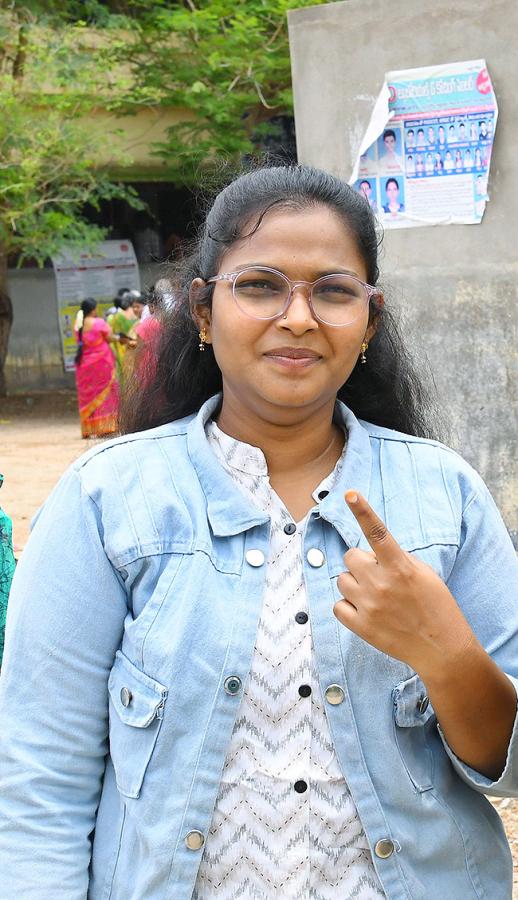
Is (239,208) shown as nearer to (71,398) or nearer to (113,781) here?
(113,781)

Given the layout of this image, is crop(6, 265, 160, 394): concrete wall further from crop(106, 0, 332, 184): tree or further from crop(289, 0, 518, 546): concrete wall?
crop(289, 0, 518, 546): concrete wall

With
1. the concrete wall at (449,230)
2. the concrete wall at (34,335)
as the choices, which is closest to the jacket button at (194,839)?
the concrete wall at (449,230)

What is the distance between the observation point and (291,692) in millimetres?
1593

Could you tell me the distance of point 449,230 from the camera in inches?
209

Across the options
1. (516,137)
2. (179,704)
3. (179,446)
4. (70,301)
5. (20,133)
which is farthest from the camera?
(70,301)

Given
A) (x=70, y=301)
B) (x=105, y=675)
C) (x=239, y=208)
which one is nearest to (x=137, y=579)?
(x=105, y=675)

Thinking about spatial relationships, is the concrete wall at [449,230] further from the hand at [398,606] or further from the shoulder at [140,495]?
the hand at [398,606]

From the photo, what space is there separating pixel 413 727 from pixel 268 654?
232mm

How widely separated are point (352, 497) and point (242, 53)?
1294cm

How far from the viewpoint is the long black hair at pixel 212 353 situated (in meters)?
1.78

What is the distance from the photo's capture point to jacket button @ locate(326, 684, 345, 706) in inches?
62.4

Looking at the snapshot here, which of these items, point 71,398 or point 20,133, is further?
point 71,398

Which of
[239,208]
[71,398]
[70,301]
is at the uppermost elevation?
[239,208]

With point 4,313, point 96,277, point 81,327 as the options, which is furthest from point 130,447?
point 96,277
